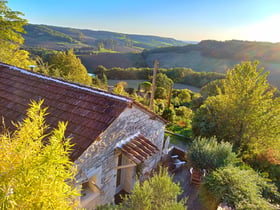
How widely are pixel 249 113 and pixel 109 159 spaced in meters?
8.31

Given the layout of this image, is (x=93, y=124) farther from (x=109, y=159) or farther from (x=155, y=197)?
(x=155, y=197)

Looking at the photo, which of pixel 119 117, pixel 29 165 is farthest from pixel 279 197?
pixel 29 165

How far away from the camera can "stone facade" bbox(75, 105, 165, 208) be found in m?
5.11

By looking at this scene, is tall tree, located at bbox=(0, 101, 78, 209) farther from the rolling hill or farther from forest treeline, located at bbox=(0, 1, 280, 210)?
the rolling hill

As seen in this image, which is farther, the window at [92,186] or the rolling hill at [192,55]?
the rolling hill at [192,55]

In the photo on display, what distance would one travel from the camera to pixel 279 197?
21.8 feet

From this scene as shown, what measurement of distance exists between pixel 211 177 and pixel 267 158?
609cm

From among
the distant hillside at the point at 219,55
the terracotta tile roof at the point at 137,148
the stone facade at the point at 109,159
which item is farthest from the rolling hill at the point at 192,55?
the stone facade at the point at 109,159

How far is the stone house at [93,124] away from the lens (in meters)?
5.26

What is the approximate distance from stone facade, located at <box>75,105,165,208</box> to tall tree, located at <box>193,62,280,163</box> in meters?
5.92

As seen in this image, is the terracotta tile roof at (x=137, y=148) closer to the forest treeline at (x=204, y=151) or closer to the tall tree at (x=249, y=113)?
the forest treeline at (x=204, y=151)

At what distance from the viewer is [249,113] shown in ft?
33.8

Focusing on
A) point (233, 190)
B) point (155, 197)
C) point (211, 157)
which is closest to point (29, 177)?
point (155, 197)

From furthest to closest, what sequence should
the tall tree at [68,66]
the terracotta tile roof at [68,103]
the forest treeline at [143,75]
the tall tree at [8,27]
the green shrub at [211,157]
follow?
the forest treeline at [143,75] < the tall tree at [68,66] < the tall tree at [8,27] < the green shrub at [211,157] < the terracotta tile roof at [68,103]
